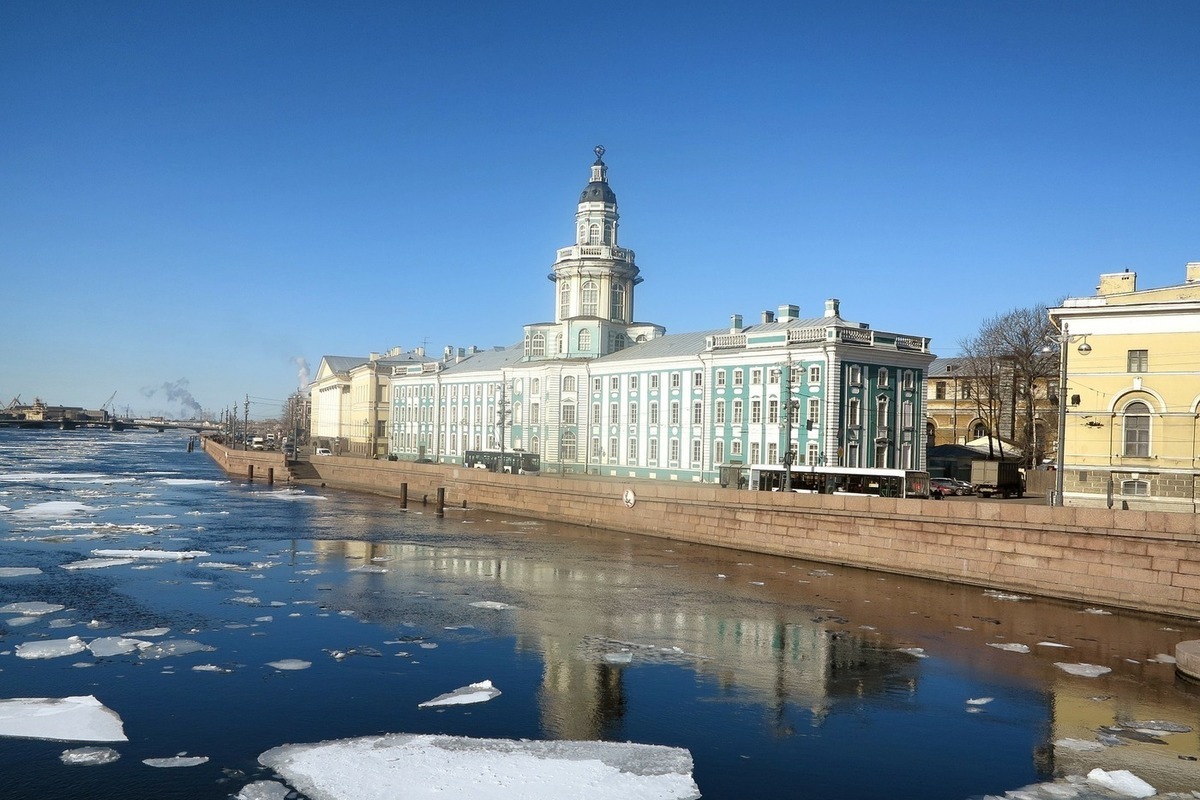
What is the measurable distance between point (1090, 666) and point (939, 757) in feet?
24.9

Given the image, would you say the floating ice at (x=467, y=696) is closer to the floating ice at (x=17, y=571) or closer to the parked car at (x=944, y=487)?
the floating ice at (x=17, y=571)

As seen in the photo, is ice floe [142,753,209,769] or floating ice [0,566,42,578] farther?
floating ice [0,566,42,578]

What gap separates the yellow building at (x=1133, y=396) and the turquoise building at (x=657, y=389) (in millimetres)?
11825

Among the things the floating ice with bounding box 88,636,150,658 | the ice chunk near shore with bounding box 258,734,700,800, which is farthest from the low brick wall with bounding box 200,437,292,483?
the ice chunk near shore with bounding box 258,734,700,800

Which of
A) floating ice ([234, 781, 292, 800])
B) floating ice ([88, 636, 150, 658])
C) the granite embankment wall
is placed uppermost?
the granite embankment wall

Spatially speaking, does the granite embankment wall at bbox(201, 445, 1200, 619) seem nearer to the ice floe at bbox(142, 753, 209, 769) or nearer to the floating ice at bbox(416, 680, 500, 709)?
the floating ice at bbox(416, 680, 500, 709)

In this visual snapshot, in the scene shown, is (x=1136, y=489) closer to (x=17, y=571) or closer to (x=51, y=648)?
(x=51, y=648)

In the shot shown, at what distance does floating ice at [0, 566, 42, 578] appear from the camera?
27.7 m

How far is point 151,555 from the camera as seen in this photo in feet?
107

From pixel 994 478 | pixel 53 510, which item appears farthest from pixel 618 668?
pixel 53 510

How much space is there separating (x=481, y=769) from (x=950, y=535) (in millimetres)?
21009

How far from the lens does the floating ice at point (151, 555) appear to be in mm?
31844

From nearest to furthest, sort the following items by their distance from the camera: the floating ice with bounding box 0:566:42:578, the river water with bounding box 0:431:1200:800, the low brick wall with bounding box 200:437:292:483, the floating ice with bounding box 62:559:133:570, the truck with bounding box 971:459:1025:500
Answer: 1. the river water with bounding box 0:431:1200:800
2. the floating ice with bounding box 0:566:42:578
3. the floating ice with bounding box 62:559:133:570
4. the truck with bounding box 971:459:1025:500
5. the low brick wall with bounding box 200:437:292:483

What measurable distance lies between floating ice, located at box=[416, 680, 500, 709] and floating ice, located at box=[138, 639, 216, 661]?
5.97 meters
